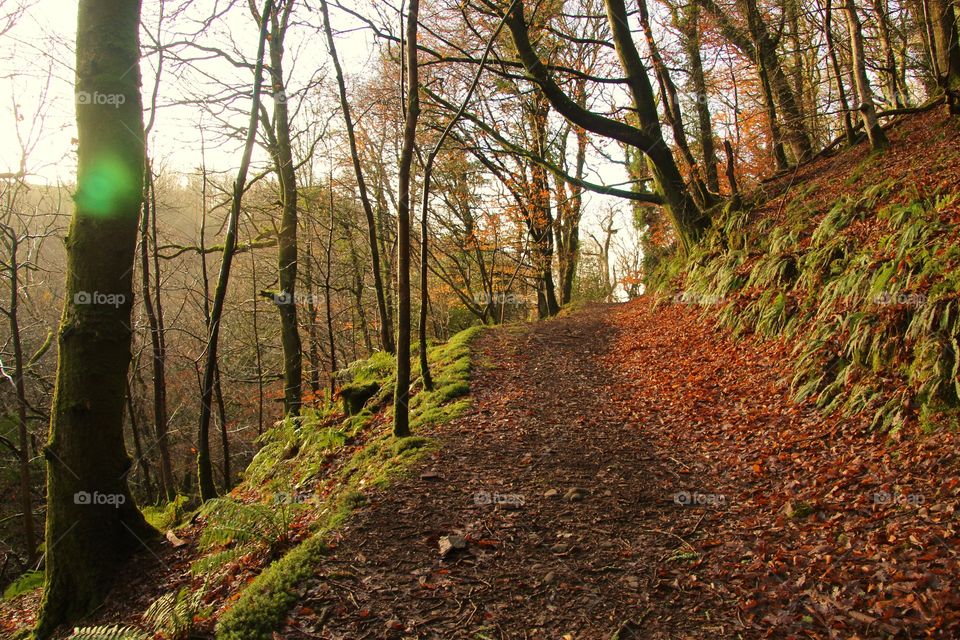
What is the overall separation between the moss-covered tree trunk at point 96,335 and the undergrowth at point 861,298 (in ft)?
23.1

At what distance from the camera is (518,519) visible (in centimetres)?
441

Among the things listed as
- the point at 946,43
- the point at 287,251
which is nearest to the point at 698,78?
the point at 946,43

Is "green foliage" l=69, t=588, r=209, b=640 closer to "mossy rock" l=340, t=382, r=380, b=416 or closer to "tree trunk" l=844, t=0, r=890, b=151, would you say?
"mossy rock" l=340, t=382, r=380, b=416

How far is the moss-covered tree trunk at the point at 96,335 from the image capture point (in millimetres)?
4801

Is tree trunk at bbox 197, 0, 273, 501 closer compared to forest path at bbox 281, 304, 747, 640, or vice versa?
forest path at bbox 281, 304, 747, 640

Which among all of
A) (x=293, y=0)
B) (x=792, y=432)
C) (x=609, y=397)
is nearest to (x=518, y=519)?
(x=792, y=432)

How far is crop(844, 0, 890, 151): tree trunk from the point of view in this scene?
28.8 ft

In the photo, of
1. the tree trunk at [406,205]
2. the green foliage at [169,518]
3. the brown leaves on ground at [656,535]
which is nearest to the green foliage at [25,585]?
the green foliage at [169,518]

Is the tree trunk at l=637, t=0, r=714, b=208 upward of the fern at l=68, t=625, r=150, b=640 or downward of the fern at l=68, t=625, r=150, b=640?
upward

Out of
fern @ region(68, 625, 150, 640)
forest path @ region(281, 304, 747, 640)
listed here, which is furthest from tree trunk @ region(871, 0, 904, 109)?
A: fern @ region(68, 625, 150, 640)

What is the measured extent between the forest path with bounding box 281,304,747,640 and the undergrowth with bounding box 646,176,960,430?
4.98ft

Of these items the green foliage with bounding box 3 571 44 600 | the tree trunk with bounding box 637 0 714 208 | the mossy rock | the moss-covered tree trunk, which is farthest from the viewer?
the tree trunk with bounding box 637 0 714 208

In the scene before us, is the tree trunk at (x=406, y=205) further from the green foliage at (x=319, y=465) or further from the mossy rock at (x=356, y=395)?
the mossy rock at (x=356, y=395)

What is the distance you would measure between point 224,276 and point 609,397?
526cm
